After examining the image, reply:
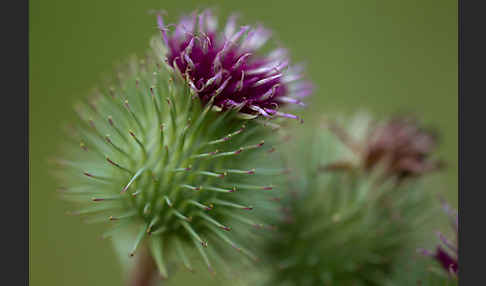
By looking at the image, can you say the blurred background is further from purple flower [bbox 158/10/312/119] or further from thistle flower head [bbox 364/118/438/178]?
purple flower [bbox 158/10/312/119]

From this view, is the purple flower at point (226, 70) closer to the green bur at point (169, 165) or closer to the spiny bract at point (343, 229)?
the green bur at point (169, 165)

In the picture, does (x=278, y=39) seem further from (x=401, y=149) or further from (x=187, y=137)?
(x=187, y=137)

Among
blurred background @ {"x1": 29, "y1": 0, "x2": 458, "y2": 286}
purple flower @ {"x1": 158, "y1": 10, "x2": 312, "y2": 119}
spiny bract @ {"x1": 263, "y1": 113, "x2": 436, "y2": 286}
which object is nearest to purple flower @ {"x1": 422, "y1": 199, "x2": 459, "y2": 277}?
spiny bract @ {"x1": 263, "y1": 113, "x2": 436, "y2": 286}

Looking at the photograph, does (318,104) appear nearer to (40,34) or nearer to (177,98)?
(40,34)

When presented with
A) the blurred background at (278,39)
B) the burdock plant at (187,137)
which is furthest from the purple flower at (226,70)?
the blurred background at (278,39)

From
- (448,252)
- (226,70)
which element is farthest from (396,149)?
(226,70)

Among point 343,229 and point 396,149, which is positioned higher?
point 396,149

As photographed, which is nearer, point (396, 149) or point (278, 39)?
point (396, 149)
